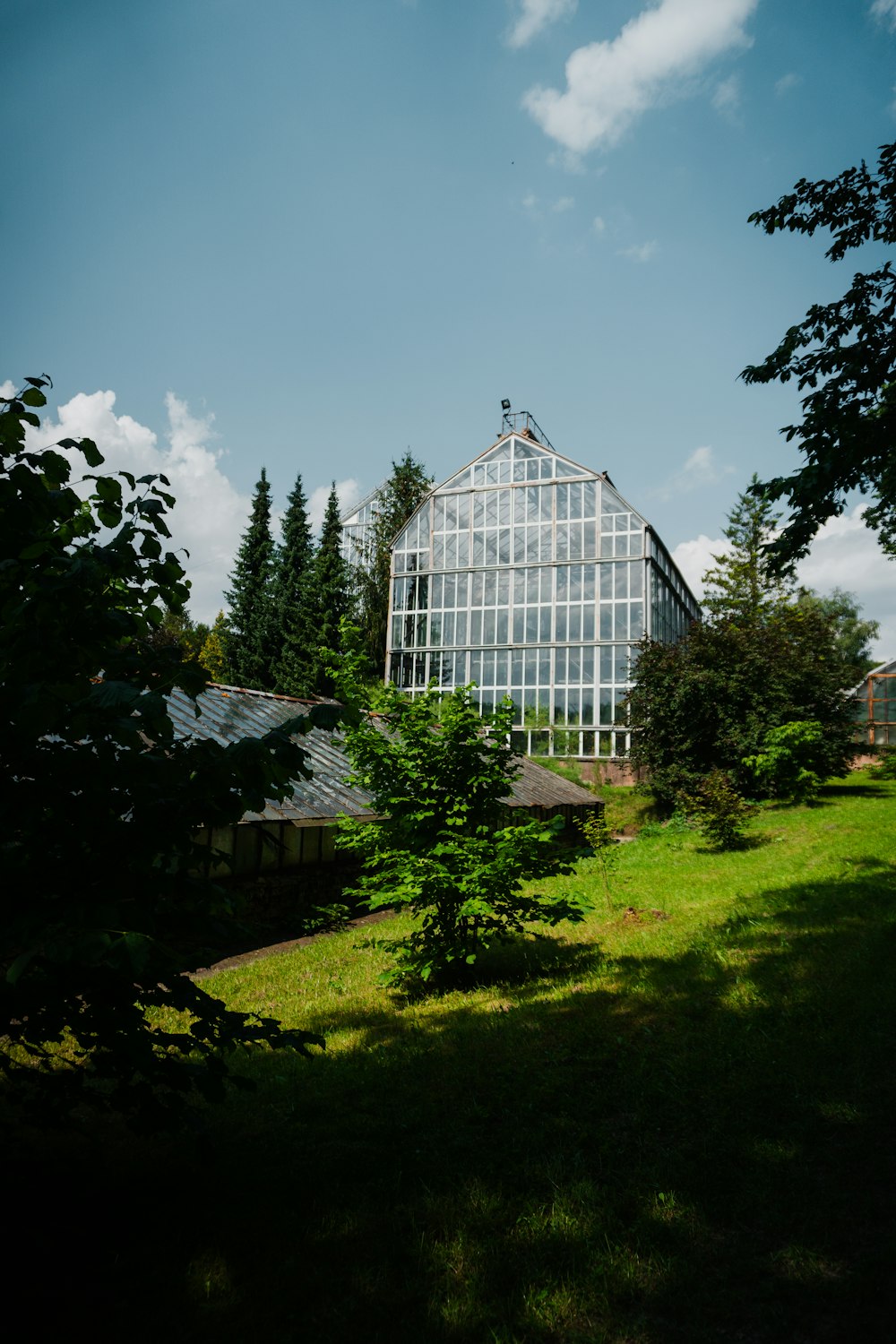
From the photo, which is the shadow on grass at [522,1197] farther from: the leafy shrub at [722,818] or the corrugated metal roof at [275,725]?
the leafy shrub at [722,818]

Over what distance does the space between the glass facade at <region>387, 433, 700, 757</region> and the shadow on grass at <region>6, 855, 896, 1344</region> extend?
85.7ft

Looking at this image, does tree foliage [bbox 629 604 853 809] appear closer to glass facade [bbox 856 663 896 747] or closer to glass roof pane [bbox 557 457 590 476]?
glass roof pane [bbox 557 457 590 476]

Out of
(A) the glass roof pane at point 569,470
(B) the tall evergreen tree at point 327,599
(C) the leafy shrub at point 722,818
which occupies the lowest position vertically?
(C) the leafy shrub at point 722,818

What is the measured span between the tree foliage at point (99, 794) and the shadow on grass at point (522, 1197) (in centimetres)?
58

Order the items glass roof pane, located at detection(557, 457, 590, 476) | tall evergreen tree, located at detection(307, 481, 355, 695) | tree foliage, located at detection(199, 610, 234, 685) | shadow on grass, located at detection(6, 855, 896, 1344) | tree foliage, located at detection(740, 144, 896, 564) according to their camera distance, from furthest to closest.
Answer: tree foliage, located at detection(199, 610, 234, 685) < tall evergreen tree, located at detection(307, 481, 355, 695) < glass roof pane, located at detection(557, 457, 590, 476) < tree foliage, located at detection(740, 144, 896, 564) < shadow on grass, located at detection(6, 855, 896, 1344)

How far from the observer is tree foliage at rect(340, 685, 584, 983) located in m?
7.28

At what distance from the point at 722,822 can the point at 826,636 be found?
1036 cm

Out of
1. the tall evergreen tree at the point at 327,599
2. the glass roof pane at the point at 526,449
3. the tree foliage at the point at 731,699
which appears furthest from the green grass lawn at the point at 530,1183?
the tall evergreen tree at the point at 327,599

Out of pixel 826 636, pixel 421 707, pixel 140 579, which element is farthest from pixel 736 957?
pixel 826 636

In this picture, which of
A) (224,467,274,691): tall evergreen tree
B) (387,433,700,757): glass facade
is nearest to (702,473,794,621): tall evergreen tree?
(387,433,700,757): glass facade

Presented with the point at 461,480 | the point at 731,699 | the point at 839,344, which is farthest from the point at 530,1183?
the point at 461,480

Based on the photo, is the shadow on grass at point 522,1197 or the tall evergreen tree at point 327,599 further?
the tall evergreen tree at point 327,599

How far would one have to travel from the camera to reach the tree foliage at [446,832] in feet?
23.9

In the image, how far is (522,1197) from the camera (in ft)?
11.7
